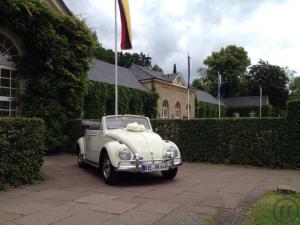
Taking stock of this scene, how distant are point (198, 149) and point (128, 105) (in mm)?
19342

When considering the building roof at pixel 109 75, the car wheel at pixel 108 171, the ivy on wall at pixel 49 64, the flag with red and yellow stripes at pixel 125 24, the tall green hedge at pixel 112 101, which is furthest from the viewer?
the building roof at pixel 109 75

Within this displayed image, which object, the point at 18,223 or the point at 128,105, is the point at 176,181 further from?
the point at 128,105

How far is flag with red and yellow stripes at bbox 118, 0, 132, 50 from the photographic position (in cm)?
1873

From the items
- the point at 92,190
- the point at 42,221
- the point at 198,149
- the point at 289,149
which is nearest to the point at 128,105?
the point at 198,149

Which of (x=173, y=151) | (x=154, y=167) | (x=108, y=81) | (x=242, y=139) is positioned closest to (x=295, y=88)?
(x=108, y=81)

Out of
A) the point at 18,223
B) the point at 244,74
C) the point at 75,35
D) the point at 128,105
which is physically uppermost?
the point at 244,74

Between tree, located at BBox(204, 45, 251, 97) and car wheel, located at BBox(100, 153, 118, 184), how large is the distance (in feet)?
246

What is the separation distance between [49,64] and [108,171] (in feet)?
30.5

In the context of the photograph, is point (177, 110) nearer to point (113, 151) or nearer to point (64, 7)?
point (64, 7)

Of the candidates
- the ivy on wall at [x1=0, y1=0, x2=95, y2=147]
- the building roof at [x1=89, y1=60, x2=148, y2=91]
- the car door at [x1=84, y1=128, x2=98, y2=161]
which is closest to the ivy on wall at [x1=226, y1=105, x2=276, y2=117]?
the building roof at [x1=89, y1=60, x2=148, y2=91]

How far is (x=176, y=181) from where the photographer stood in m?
9.67

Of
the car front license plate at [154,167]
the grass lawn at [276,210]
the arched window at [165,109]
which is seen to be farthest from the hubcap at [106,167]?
the arched window at [165,109]

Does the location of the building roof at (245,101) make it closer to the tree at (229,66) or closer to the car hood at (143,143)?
the tree at (229,66)

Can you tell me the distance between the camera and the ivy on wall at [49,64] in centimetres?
1656
